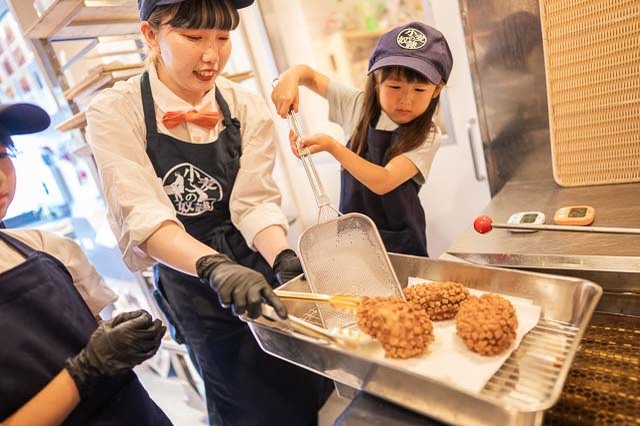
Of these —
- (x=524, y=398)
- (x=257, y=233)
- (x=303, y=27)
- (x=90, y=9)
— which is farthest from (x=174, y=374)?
(x=524, y=398)

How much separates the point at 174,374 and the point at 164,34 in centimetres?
218

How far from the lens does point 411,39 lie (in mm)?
1225

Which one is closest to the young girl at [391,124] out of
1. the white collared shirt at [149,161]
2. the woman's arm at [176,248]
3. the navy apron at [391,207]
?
the navy apron at [391,207]

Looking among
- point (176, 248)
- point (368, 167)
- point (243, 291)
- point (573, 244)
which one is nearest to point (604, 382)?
point (573, 244)

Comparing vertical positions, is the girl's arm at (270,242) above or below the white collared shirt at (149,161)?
below

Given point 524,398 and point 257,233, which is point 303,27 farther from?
point 524,398

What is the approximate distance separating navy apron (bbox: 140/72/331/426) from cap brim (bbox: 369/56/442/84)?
1.69 ft

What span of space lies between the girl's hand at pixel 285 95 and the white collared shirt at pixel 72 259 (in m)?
0.70

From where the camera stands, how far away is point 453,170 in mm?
1974

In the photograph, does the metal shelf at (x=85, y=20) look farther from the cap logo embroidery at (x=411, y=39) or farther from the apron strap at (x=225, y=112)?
the cap logo embroidery at (x=411, y=39)

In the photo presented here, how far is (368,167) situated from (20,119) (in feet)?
2.99

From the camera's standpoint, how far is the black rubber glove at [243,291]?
0.74 m

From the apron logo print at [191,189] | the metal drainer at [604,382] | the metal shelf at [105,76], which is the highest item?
the metal shelf at [105,76]

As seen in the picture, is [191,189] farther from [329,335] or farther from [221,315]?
[329,335]
